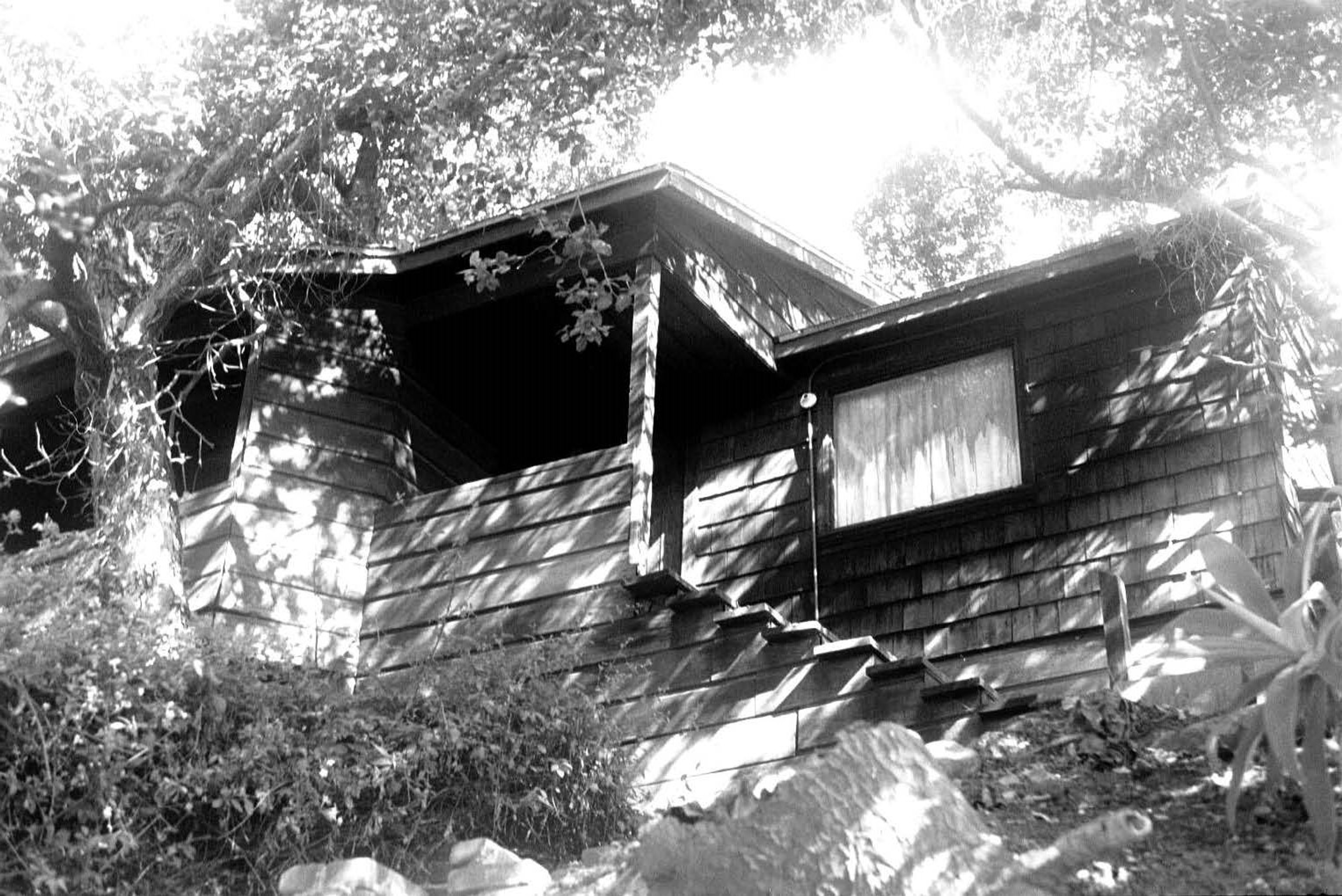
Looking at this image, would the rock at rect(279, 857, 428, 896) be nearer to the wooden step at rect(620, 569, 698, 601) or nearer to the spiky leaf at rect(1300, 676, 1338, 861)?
the wooden step at rect(620, 569, 698, 601)

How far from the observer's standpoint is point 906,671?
8984 mm

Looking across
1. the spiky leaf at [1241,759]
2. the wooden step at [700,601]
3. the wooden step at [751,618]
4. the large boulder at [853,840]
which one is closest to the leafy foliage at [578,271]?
the wooden step at [700,601]

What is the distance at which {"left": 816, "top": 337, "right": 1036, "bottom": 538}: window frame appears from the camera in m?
11.5

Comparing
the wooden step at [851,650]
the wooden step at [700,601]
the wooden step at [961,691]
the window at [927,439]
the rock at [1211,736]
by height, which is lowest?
the rock at [1211,736]

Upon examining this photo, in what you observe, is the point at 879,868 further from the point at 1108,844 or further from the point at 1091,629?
the point at 1091,629

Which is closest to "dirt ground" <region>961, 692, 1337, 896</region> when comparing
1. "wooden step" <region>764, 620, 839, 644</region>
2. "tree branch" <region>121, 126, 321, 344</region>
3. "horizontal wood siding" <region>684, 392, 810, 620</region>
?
"wooden step" <region>764, 620, 839, 644</region>

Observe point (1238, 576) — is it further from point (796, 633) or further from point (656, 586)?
point (656, 586)

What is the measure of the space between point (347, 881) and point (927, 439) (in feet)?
21.1

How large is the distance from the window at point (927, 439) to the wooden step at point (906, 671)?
2766 millimetres

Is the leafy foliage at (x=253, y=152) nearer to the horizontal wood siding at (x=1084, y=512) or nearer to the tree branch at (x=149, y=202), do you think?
the tree branch at (x=149, y=202)

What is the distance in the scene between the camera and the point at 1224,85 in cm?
1178

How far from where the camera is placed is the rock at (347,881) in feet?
22.9

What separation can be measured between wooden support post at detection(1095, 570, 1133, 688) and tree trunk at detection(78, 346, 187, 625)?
17.6 feet

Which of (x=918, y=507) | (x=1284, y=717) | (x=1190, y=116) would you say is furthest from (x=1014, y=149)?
(x=1284, y=717)
